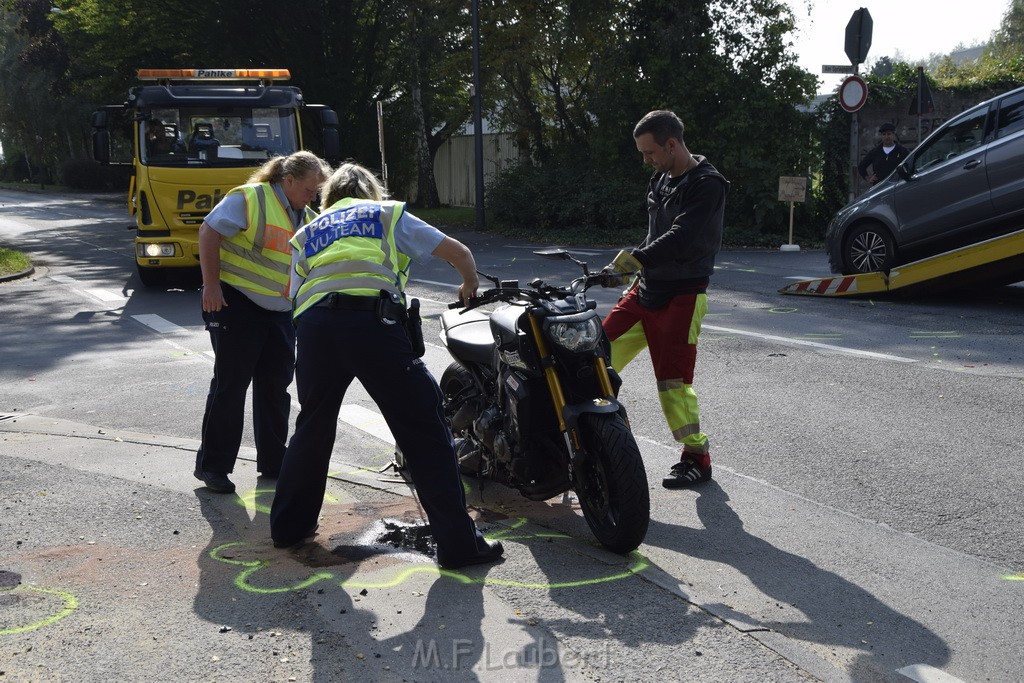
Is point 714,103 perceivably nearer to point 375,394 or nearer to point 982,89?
point 982,89

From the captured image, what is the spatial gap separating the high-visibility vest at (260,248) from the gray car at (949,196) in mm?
8319

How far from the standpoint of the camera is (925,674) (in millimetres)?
3441

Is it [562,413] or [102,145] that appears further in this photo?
[102,145]

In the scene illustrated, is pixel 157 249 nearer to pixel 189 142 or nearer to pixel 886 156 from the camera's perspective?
pixel 189 142

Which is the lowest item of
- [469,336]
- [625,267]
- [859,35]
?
[469,336]

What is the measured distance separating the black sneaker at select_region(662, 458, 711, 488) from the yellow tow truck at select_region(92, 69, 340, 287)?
32.0ft

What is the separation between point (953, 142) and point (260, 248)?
8.82m

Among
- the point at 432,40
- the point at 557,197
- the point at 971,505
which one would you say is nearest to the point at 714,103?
the point at 557,197

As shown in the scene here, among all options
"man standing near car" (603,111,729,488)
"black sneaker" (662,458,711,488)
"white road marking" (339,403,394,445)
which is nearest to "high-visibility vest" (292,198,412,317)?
"man standing near car" (603,111,729,488)

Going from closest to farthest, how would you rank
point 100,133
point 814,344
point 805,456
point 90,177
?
1. point 805,456
2. point 814,344
3. point 100,133
4. point 90,177

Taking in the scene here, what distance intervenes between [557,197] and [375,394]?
64.7ft

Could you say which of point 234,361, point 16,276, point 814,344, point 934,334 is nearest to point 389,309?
point 234,361

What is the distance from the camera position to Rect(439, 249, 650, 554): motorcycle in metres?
4.41

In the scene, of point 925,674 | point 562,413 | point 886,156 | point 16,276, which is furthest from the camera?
point 886,156
